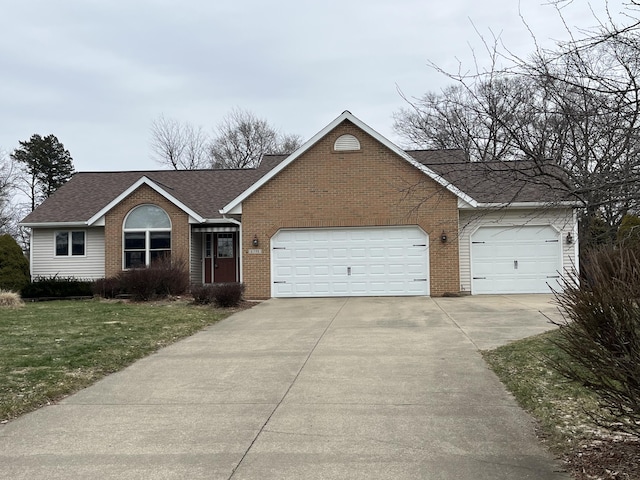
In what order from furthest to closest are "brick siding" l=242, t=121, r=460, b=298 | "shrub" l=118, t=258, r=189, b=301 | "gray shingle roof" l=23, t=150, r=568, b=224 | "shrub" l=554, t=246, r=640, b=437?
"gray shingle roof" l=23, t=150, r=568, b=224 → "brick siding" l=242, t=121, r=460, b=298 → "shrub" l=118, t=258, r=189, b=301 → "shrub" l=554, t=246, r=640, b=437

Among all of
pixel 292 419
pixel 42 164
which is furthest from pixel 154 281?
pixel 42 164

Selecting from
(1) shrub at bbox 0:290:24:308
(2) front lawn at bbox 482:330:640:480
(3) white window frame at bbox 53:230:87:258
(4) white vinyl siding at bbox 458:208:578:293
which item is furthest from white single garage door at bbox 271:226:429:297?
(2) front lawn at bbox 482:330:640:480

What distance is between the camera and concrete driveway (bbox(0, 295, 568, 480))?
4.20 metres

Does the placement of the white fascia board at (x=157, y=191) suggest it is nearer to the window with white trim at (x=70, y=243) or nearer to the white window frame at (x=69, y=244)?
the white window frame at (x=69, y=244)

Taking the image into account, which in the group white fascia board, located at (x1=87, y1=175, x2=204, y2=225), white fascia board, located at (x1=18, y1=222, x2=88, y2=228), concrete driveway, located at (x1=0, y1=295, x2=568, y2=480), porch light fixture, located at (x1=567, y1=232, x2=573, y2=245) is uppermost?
white fascia board, located at (x1=87, y1=175, x2=204, y2=225)

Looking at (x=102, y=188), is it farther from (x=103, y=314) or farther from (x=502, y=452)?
(x=502, y=452)

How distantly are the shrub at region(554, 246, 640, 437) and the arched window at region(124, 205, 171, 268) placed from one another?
58.5ft

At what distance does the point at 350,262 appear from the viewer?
17.4 metres

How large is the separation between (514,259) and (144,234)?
43.1 ft

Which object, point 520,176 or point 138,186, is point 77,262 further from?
point 520,176

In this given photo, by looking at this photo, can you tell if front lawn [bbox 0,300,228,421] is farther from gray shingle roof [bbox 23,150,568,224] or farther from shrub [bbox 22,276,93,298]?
gray shingle roof [bbox 23,150,568,224]

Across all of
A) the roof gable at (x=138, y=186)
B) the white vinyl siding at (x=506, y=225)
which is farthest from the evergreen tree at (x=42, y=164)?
the white vinyl siding at (x=506, y=225)

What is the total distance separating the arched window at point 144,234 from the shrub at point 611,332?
17.8 m

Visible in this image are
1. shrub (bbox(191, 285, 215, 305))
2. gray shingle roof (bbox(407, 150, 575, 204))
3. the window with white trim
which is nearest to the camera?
gray shingle roof (bbox(407, 150, 575, 204))
